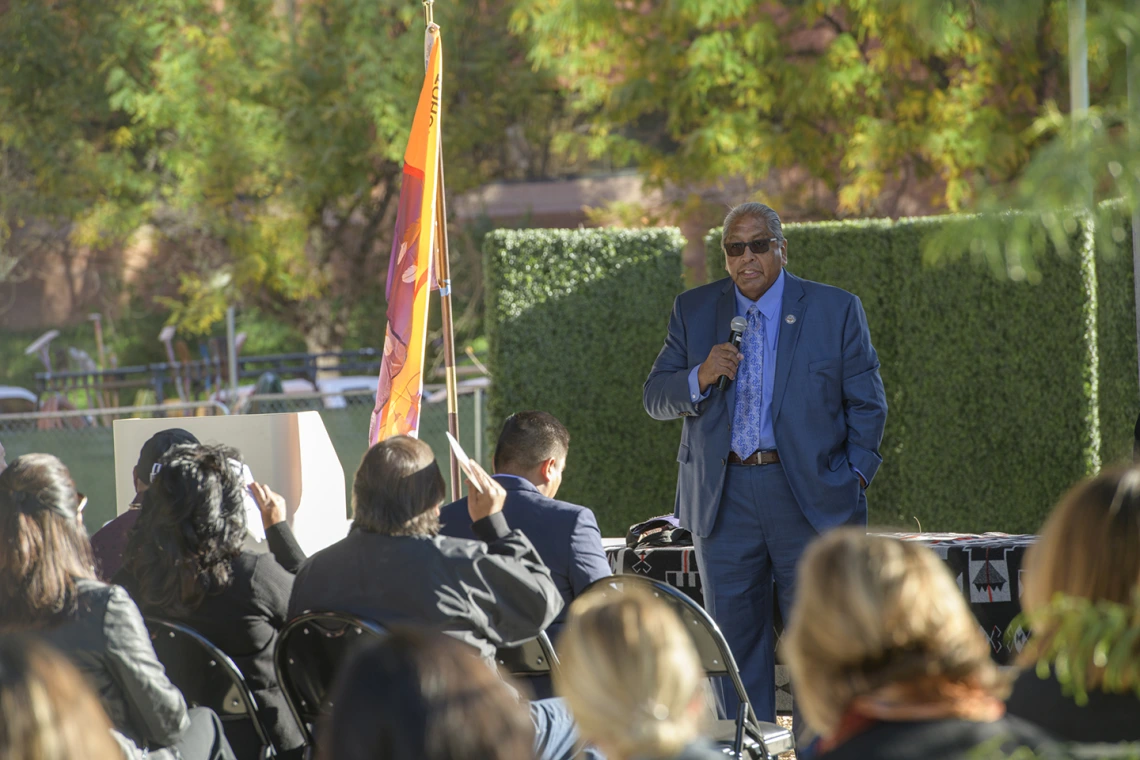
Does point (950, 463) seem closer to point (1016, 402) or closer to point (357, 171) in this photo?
point (1016, 402)

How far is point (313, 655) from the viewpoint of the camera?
9.44 feet

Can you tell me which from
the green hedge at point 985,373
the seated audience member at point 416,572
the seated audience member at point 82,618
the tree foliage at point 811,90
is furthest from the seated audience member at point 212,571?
the tree foliage at point 811,90

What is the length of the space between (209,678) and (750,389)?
6.56ft

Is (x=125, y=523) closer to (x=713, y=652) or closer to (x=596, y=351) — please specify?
(x=713, y=652)

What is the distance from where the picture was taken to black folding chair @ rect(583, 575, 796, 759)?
3.00 metres

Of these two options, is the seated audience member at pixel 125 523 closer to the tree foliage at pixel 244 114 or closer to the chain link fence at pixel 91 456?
the chain link fence at pixel 91 456

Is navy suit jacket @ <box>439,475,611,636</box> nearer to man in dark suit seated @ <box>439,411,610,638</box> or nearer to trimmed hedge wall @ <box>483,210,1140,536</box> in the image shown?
man in dark suit seated @ <box>439,411,610,638</box>

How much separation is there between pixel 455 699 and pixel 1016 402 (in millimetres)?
7063

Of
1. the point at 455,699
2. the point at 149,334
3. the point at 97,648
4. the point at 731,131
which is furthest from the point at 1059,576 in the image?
the point at 149,334

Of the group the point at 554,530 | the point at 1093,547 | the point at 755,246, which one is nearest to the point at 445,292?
the point at 755,246

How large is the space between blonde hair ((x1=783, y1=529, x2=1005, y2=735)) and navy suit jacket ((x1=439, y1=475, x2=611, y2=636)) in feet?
5.44

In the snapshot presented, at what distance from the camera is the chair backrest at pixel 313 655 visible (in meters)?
2.79

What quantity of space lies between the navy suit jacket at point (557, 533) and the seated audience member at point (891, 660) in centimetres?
166

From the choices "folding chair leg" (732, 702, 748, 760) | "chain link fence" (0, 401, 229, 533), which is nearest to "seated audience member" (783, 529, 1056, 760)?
"folding chair leg" (732, 702, 748, 760)
